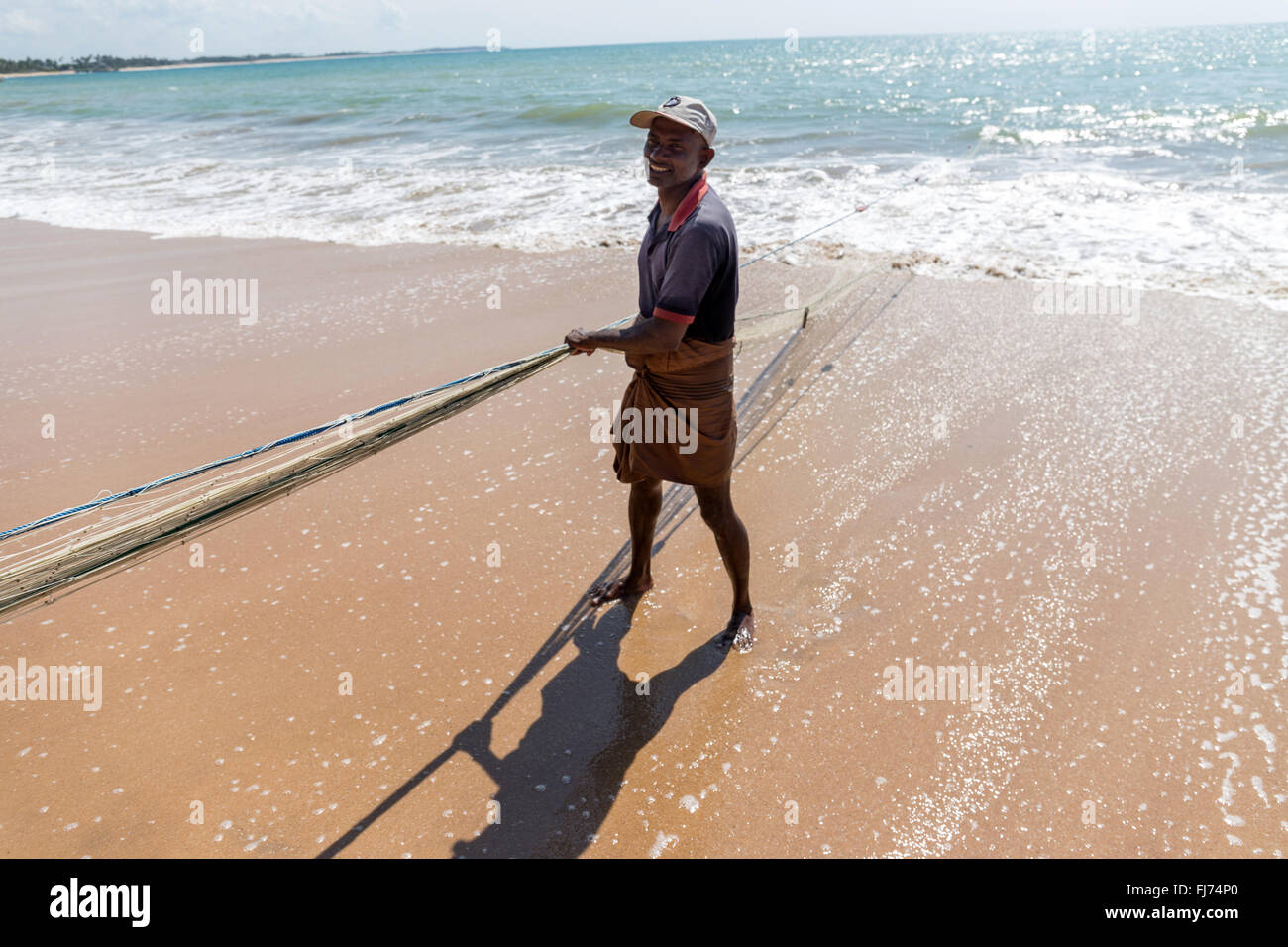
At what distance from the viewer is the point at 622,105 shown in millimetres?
19281

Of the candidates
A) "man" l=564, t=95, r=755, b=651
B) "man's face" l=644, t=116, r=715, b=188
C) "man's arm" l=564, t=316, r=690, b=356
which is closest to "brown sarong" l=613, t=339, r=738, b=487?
"man" l=564, t=95, r=755, b=651

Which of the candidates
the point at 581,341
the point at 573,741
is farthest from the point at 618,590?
the point at 581,341

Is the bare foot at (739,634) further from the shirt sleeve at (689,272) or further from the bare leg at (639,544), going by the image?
the shirt sleeve at (689,272)

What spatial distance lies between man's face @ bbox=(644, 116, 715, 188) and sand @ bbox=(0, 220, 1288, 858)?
1468 millimetres

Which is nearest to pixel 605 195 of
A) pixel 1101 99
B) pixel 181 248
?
pixel 181 248

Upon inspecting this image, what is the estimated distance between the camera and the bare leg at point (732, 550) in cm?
266

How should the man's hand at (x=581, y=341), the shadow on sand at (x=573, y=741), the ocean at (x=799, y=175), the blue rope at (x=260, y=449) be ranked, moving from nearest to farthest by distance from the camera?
1. the blue rope at (x=260, y=449)
2. the shadow on sand at (x=573, y=741)
3. the man's hand at (x=581, y=341)
4. the ocean at (x=799, y=175)

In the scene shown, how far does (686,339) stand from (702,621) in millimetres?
1029

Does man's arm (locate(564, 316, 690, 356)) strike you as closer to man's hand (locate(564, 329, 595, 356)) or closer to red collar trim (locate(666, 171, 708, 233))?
man's hand (locate(564, 329, 595, 356))

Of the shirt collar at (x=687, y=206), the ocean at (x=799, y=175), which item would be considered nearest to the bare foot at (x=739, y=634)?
the shirt collar at (x=687, y=206)

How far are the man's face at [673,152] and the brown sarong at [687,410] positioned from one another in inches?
17.9

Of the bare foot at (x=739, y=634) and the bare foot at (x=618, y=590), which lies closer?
the bare foot at (x=739, y=634)
